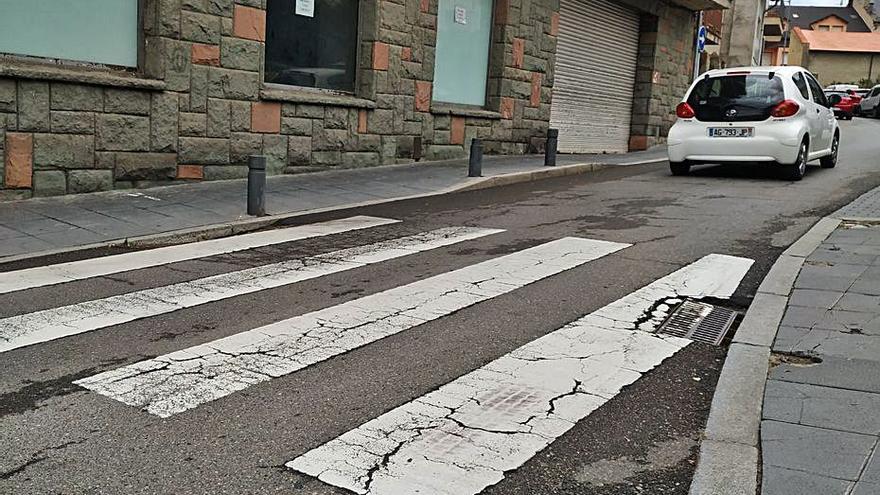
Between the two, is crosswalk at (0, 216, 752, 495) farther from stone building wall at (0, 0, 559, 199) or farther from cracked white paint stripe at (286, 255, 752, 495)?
stone building wall at (0, 0, 559, 199)

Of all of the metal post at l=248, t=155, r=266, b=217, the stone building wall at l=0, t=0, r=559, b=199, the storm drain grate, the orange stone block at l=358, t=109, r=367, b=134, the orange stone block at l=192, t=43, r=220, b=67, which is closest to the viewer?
the storm drain grate

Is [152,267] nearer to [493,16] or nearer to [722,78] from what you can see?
[722,78]

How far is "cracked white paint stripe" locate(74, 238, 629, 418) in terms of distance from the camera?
4102mm

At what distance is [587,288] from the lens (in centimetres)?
630

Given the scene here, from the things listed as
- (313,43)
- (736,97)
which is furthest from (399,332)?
(736,97)

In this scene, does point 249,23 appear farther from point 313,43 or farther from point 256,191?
point 256,191

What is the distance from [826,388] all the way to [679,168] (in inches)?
403

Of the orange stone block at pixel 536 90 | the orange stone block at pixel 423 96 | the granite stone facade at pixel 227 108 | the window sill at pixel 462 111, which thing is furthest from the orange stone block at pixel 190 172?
the orange stone block at pixel 536 90

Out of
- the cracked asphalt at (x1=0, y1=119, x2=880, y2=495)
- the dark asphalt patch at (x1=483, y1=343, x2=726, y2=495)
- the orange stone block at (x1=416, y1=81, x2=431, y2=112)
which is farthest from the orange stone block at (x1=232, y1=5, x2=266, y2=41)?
the dark asphalt patch at (x1=483, y1=343, x2=726, y2=495)

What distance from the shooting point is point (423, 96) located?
14.3 m

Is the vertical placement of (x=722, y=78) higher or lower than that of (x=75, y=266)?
higher

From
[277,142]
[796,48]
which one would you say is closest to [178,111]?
[277,142]

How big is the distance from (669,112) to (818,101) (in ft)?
35.5

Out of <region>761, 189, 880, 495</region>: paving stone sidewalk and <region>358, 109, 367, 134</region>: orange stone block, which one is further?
<region>358, 109, 367, 134</region>: orange stone block
